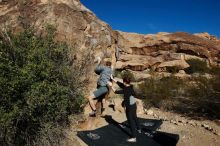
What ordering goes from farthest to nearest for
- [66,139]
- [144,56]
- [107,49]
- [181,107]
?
1. [144,56]
2. [107,49]
3. [181,107]
4. [66,139]

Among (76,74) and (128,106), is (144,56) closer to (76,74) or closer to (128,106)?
(76,74)

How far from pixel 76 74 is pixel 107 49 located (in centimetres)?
400

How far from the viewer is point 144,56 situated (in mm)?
24109

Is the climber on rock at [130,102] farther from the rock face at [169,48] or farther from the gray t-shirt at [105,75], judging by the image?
the rock face at [169,48]

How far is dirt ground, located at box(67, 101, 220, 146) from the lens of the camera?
7715 mm

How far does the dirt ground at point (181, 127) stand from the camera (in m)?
7.71

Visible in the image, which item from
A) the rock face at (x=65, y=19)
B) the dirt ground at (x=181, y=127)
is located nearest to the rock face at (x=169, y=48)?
the rock face at (x=65, y=19)

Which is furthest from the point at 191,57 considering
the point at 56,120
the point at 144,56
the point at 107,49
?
the point at 56,120

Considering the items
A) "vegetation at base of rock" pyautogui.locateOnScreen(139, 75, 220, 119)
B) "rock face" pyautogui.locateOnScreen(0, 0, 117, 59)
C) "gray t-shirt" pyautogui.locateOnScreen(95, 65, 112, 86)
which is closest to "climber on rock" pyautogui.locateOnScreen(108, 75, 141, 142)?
"gray t-shirt" pyautogui.locateOnScreen(95, 65, 112, 86)

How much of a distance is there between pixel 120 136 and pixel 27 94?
2412 mm

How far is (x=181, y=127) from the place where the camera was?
8867 millimetres

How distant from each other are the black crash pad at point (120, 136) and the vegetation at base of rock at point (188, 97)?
8.73ft

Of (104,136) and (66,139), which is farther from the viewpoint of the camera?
(104,136)

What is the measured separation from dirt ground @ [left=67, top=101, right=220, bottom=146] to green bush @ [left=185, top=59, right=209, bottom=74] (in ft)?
38.2
